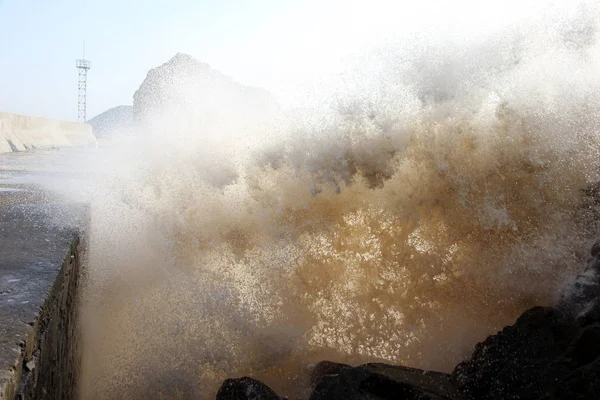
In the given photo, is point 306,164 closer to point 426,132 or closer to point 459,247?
point 426,132

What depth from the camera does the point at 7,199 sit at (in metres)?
4.52

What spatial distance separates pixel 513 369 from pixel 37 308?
7.66 feet

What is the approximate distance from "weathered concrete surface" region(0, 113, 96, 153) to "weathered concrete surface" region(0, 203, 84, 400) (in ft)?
44.6

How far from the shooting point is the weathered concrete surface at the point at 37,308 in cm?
166

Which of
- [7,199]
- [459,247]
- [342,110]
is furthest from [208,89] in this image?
[459,247]

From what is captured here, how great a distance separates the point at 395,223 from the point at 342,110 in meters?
1.21

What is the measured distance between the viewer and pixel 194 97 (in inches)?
299

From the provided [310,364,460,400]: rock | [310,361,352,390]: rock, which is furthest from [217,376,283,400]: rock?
[310,361,352,390]: rock

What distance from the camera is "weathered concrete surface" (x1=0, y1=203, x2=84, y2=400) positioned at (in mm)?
1658

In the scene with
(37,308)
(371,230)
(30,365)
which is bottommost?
(30,365)

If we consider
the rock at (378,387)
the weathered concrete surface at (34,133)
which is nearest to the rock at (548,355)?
the rock at (378,387)

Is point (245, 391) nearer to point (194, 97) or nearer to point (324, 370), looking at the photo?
point (324, 370)

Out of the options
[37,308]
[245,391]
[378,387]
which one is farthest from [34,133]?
[37,308]

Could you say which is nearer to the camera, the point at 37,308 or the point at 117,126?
the point at 37,308
